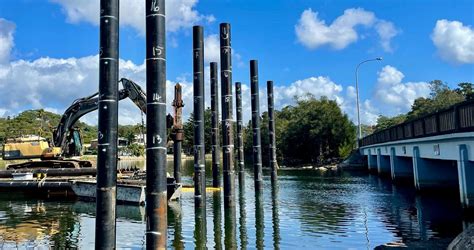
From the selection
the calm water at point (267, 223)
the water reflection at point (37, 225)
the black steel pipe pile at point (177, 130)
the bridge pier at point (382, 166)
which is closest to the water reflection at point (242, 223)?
the calm water at point (267, 223)

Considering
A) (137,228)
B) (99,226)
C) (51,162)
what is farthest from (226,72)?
(51,162)

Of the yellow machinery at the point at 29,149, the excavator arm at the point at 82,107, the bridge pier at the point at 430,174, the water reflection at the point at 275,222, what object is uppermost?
the excavator arm at the point at 82,107

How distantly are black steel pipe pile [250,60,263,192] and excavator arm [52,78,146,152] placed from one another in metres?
7.80

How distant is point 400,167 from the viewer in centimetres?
3803

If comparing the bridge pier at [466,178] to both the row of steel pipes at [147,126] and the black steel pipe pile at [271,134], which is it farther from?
the black steel pipe pile at [271,134]

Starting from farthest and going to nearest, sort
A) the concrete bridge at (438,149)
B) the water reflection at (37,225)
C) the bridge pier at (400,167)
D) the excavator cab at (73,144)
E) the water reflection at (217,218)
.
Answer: the bridge pier at (400,167) < the excavator cab at (73,144) < the concrete bridge at (438,149) < the water reflection at (37,225) < the water reflection at (217,218)

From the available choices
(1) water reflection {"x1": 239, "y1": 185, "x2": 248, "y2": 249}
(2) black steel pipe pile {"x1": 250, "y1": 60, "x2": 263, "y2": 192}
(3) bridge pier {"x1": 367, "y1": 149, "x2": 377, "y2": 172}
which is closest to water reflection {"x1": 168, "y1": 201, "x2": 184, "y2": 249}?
(1) water reflection {"x1": 239, "y1": 185, "x2": 248, "y2": 249}

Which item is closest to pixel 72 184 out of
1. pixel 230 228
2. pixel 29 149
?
pixel 29 149

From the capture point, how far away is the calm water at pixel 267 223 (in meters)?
13.7

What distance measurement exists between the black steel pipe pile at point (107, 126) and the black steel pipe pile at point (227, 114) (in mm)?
11648

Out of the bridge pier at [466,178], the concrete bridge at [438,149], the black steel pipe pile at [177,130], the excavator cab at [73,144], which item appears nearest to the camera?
the concrete bridge at [438,149]

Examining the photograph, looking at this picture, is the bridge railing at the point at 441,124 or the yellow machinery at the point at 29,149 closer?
the bridge railing at the point at 441,124

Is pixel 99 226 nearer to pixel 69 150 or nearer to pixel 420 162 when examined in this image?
pixel 420 162

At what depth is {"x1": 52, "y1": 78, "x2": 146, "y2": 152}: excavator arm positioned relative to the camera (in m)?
27.3
